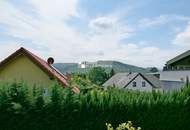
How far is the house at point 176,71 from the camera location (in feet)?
127

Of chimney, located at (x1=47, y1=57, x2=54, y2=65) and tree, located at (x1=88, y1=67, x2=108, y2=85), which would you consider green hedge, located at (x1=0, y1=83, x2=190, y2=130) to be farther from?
tree, located at (x1=88, y1=67, x2=108, y2=85)

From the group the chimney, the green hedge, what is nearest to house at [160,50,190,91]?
the chimney

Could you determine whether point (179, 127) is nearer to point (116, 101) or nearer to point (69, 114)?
point (116, 101)

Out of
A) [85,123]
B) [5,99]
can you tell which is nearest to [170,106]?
[85,123]

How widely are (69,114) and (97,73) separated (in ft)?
280

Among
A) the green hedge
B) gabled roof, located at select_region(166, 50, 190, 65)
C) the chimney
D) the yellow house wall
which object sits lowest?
the green hedge

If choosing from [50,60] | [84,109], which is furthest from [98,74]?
[84,109]

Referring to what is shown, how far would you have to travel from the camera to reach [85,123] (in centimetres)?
1380

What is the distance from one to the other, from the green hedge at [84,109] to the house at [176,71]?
22278 mm

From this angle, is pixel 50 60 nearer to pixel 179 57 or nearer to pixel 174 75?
pixel 174 75

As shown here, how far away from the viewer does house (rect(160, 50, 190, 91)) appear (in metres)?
38.7

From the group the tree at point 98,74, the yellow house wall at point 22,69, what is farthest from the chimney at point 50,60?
the tree at point 98,74

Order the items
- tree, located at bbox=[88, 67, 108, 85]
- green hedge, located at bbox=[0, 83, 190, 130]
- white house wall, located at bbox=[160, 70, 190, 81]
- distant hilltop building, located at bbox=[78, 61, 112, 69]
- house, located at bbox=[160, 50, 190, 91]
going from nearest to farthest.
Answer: green hedge, located at bbox=[0, 83, 190, 130] → white house wall, located at bbox=[160, 70, 190, 81] → house, located at bbox=[160, 50, 190, 91] → distant hilltop building, located at bbox=[78, 61, 112, 69] → tree, located at bbox=[88, 67, 108, 85]

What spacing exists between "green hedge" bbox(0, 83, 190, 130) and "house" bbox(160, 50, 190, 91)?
22278 millimetres
